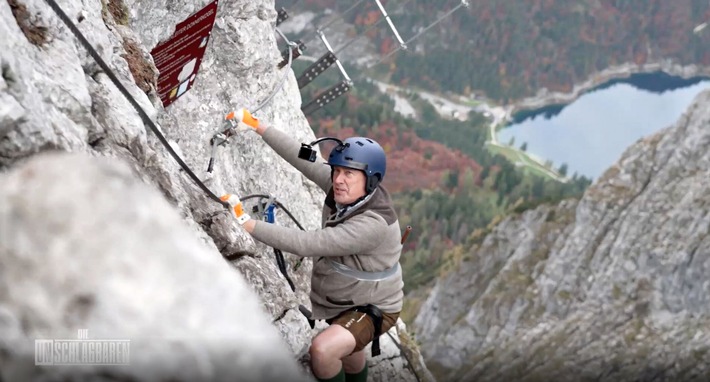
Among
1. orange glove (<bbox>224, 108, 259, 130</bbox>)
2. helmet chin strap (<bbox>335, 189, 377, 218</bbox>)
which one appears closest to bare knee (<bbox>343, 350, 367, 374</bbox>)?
helmet chin strap (<bbox>335, 189, 377, 218</bbox>)

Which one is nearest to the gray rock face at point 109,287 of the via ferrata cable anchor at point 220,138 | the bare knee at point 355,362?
the bare knee at point 355,362

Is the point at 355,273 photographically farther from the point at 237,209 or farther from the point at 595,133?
the point at 595,133

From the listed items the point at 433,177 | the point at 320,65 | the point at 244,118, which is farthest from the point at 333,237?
the point at 433,177

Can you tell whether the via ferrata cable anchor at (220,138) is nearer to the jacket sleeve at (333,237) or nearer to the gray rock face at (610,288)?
the jacket sleeve at (333,237)

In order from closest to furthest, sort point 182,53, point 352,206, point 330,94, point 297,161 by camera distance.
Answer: point 352,206 → point 297,161 → point 182,53 → point 330,94

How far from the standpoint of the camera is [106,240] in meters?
3.67

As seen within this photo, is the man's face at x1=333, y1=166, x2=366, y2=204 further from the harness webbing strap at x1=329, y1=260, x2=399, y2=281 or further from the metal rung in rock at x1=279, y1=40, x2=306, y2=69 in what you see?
the metal rung in rock at x1=279, y1=40, x2=306, y2=69

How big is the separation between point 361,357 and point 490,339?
125 ft

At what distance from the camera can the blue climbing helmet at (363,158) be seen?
7.72m

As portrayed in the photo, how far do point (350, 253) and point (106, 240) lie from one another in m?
4.04

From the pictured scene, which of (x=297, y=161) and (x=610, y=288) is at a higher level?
(x=297, y=161)

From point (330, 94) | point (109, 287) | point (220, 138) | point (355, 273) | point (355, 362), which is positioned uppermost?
point (220, 138)

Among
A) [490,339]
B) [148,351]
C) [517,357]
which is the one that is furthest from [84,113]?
[490,339]

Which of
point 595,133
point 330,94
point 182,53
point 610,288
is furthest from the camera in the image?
point 595,133
